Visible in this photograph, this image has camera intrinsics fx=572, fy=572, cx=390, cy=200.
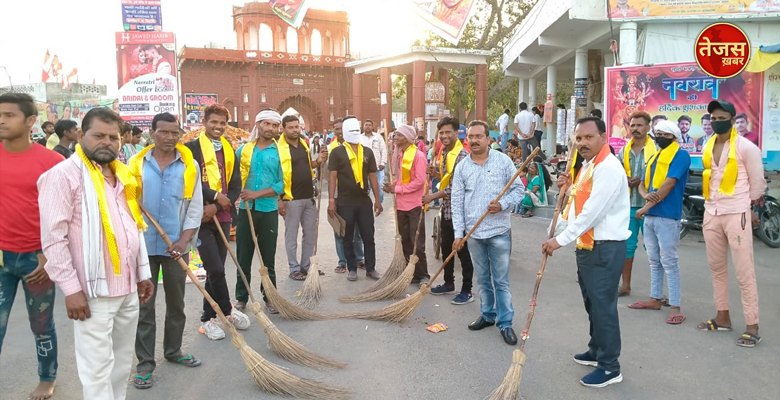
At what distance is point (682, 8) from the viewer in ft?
34.0

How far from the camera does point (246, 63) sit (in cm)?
3566

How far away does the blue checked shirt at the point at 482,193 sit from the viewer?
4.81 metres

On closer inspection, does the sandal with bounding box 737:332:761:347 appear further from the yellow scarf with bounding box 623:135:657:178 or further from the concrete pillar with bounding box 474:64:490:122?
the concrete pillar with bounding box 474:64:490:122

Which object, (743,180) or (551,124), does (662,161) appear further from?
(551,124)

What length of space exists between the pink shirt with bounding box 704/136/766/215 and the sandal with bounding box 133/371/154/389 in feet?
A: 15.0

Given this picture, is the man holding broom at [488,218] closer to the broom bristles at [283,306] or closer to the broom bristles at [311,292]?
the broom bristles at [283,306]

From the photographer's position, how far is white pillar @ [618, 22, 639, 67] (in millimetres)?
10586

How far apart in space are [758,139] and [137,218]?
1018cm

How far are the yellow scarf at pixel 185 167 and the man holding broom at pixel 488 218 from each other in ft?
7.19

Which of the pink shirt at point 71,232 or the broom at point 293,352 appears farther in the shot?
the broom at point 293,352

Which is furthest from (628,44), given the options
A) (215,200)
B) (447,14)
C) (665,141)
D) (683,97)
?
(215,200)

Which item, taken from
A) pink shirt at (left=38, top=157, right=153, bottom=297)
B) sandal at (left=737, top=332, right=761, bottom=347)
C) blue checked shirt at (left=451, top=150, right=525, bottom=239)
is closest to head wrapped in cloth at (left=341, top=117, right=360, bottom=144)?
blue checked shirt at (left=451, top=150, right=525, bottom=239)

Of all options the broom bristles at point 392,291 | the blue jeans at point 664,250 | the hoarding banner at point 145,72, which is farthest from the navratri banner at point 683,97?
the hoarding banner at point 145,72

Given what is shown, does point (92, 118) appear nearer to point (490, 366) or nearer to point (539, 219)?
point (490, 366)
